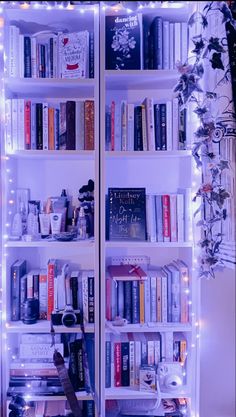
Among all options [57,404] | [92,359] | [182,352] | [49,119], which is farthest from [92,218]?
[57,404]

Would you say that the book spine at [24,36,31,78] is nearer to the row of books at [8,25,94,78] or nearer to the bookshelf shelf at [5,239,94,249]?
the row of books at [8,25,94,78]

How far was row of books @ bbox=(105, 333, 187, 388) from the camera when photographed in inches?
59.2

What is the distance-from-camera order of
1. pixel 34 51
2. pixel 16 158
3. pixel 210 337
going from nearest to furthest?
pixel 210 337 → pixel 34 51 → pixel 16 158

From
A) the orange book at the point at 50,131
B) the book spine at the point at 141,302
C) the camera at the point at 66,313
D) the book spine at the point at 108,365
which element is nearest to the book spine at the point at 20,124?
the orange book at the point at 50,131

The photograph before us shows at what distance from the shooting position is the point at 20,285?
5.00 ft

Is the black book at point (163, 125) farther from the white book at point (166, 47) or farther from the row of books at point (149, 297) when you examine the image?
the row of books at point (149, 297)

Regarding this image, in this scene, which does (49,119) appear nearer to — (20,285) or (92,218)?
(92,218)

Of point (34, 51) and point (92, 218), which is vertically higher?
point (34, 51)

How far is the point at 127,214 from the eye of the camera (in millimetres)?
1509

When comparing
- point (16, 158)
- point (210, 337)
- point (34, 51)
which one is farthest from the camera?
point (16, 158)

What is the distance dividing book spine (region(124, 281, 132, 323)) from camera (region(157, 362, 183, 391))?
10.4 inches

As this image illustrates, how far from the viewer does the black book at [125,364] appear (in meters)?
1.51

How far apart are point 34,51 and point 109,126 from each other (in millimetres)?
501

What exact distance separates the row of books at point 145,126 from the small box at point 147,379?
40.5 inches
